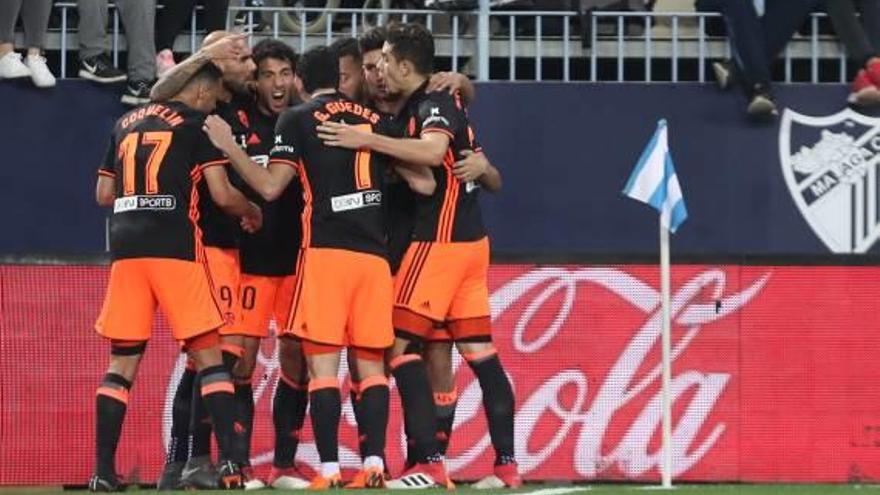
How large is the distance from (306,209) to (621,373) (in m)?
3.12

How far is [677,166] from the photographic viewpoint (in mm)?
15758

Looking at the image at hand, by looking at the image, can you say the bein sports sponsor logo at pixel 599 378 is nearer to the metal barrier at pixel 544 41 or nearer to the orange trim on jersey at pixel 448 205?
the metal barrier at pixel 544 41

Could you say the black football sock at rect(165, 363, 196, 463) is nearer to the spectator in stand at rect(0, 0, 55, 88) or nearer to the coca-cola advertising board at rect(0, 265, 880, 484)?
the coca-cola advertising board at rect(0, 265, 880, 484)

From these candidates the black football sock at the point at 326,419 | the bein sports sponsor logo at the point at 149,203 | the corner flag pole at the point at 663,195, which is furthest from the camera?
the corner flag pole at the point at 663,195

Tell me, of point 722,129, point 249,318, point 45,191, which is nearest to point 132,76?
point 45,191

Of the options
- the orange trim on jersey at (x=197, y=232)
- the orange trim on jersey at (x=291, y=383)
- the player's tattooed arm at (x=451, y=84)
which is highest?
the player's tattooed arm at (x=451, y=84)

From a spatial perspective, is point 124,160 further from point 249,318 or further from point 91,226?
point 91,226

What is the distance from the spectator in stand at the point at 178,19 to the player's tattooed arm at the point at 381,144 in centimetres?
341

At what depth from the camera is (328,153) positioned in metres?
12.3

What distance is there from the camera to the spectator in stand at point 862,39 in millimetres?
15594

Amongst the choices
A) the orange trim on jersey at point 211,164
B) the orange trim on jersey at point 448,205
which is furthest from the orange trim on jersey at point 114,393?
the orange trim on jersey at point 448,205

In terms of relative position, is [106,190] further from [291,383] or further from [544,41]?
[544,41]

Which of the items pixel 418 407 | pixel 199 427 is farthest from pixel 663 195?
pixel 199 427

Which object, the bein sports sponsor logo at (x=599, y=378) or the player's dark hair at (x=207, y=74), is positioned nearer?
the player's dark hair at (x=207, y=74)
